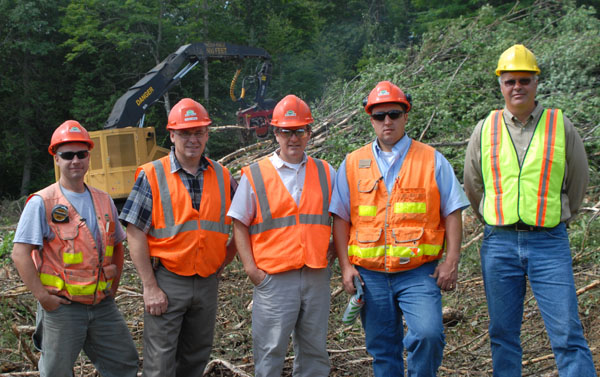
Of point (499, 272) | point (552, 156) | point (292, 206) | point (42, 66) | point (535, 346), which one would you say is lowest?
point (535, 346)

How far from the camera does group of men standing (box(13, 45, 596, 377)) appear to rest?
332 cm

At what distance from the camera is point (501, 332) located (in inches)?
135

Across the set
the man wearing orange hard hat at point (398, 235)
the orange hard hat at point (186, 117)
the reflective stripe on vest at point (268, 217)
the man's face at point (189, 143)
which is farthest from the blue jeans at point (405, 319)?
the orange hard hat at point (186, 117)

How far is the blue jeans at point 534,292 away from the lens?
3164 millimetres

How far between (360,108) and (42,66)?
16718mm

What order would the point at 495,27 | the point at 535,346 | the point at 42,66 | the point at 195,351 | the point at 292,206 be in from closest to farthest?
the point at 292,206
the point at 195,351
the point at 535,346
the point at 495,27
the point at 42,66

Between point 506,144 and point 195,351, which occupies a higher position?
point 506,144

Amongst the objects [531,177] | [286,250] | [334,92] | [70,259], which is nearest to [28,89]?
[334,92]

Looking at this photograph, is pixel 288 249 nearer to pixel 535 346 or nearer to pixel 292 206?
pixel 292 206

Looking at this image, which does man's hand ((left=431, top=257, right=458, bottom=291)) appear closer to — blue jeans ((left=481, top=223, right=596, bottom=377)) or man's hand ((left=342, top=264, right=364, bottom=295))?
blue jeans ((left=481, top=223, right=596, bottom=377))

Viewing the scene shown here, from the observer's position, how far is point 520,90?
341cm

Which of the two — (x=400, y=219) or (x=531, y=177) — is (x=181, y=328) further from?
(x=531, y=177)

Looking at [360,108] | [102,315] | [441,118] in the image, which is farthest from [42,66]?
[102,315]

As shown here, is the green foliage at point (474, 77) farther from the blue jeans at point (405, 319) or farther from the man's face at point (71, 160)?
the man's face at point (71, 160)
